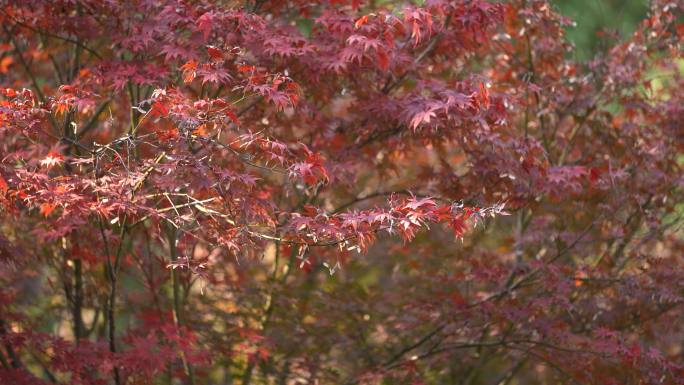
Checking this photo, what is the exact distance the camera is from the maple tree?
11.8 feet

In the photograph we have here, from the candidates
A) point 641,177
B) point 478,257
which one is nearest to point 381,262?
point 478,257

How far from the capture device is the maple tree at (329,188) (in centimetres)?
360

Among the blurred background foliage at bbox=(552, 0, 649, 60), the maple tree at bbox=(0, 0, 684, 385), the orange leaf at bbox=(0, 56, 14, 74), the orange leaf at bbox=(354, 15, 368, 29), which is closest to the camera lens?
the maple tree at bbox=(0, 0, 684, 385)

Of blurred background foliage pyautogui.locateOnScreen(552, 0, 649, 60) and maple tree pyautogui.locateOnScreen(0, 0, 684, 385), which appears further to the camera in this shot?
blurred background foliage pyautogui.locateOnScreen(552, 0, 649, 60)

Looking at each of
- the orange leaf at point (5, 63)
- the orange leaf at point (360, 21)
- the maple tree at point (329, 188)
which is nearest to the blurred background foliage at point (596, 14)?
the maple tree at point (329, 188)

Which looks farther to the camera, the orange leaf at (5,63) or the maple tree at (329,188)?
the orange leaf at (5,63)

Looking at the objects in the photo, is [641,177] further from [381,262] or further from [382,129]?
[381,262]

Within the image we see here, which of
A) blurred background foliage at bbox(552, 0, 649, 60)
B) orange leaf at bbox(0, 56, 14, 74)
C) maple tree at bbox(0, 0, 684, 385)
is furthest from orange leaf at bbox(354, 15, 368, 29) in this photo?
A: blurred background foliage at bbox(552, 0, 649, 60)

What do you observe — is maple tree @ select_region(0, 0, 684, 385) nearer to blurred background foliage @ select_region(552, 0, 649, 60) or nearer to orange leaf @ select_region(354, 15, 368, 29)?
orange leaf @ select_region(354, 15, 368, 29)

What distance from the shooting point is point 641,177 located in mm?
5352

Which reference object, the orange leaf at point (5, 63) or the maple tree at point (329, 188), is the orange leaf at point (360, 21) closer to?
the maple tree at point (329, 188)

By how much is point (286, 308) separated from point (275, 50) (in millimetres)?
2101

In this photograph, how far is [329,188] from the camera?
5242 millimetres

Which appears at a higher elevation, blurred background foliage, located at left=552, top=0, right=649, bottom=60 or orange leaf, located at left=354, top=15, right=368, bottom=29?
orange leaf, located at left=354, top=15, right=368, bottom=29
